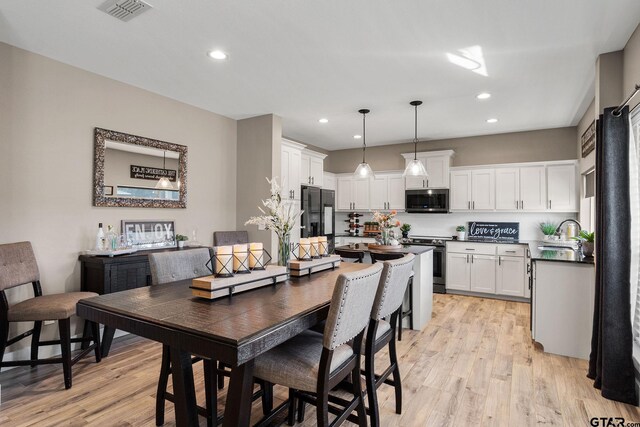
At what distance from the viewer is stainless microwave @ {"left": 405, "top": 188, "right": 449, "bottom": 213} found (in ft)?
19.6

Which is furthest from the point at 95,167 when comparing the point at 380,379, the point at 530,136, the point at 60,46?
the point at 530,136

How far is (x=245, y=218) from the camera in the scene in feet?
16.1

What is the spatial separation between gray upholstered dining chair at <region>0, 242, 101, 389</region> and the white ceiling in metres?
1.75

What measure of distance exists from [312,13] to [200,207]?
2.89 m

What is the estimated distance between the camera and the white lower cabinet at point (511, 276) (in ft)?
16.9

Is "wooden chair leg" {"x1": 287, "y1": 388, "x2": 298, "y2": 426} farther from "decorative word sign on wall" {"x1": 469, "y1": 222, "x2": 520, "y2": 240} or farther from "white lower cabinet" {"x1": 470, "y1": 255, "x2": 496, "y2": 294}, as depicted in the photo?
"decorative word sign on wall" {"x1": 469, "y1": 222, "x2": 520, "y2": 240}

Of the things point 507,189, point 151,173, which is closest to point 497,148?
point 507,189

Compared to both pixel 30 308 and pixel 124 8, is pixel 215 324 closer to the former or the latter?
pixel 30 308

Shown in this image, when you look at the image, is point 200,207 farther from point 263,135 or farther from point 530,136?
point 530,136

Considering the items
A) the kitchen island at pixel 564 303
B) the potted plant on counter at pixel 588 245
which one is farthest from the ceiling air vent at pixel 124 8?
the potted plant on counter at pixel 588 245

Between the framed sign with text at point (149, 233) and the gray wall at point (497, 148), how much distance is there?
4.19 metres

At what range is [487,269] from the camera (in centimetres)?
538

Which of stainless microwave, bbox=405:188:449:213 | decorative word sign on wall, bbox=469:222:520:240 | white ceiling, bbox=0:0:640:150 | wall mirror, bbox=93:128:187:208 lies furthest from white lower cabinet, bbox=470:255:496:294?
wall mirror, bbox=93:128:187:208

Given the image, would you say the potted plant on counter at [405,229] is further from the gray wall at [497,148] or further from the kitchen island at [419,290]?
the kitchen island at [419,290]
